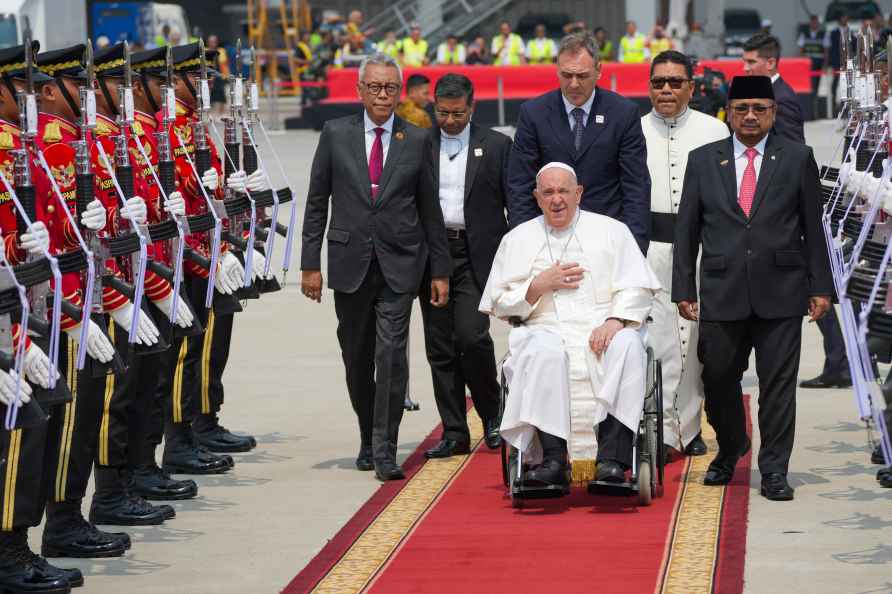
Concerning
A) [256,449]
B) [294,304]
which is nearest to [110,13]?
[294,304]

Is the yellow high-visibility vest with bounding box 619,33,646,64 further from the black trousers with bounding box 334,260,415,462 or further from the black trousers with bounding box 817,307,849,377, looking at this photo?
the black trousers with bounding box 334,260,415,462

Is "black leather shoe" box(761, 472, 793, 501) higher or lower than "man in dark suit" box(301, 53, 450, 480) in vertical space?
lower

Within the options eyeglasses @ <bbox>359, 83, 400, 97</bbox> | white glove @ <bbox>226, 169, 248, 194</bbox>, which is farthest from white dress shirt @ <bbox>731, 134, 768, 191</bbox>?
white glove @ <bbox>226, 169, 248, 194</bbox>

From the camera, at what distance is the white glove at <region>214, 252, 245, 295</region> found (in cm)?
862

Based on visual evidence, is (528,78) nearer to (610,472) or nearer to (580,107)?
(580,107)

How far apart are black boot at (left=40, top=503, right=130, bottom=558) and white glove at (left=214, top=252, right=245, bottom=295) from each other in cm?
181

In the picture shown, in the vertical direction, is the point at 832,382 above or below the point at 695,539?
below

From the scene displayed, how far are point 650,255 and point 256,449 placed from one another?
7.38 ft

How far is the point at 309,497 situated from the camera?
8.04 metres

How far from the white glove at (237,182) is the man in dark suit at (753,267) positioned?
217cm

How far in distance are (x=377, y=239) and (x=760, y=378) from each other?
1913mm

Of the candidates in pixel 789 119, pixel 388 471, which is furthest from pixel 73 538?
pixel 789 119

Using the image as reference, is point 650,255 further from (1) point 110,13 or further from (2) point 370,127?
(1) point 110,13

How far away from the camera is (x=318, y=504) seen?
788 cm
